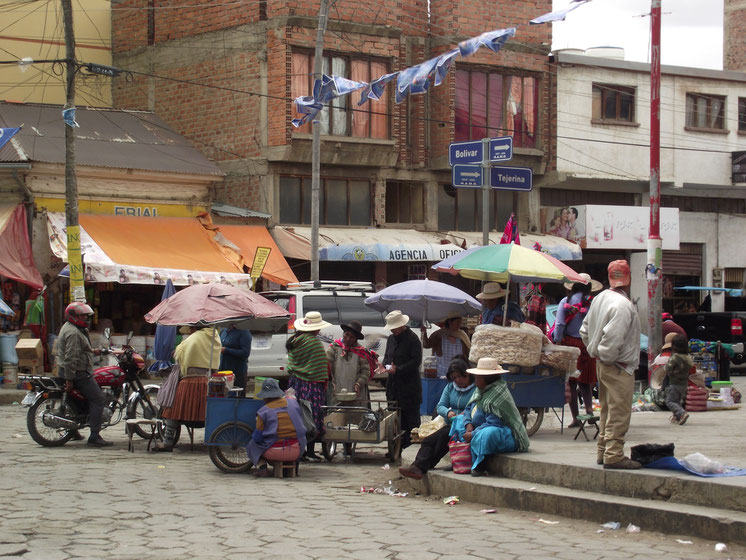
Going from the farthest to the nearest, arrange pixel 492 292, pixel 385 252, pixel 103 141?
pixel 385 252, pixel 103 141, pixel 492 292

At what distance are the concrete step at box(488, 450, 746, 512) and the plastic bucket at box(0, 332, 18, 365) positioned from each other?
13908mm

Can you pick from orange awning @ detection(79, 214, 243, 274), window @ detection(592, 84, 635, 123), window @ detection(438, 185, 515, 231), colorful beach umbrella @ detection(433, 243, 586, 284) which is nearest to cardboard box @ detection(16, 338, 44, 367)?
orange awning @ detection(79, 214, 243, 274)

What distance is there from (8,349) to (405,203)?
45.0 feet

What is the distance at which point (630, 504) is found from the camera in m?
A: 8.25

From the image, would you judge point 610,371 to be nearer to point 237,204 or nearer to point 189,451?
point 189,451

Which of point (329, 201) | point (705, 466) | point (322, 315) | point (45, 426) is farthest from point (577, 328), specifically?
point (329, 201)

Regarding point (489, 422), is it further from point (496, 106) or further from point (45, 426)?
point (496, 106)

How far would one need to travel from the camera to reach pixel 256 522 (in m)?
8.48

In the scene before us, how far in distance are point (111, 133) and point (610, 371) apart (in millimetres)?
20626

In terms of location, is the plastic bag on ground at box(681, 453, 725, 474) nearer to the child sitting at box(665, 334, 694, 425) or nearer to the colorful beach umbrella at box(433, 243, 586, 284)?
the colorful beach umbrella at box(433, 243, 586, 284)

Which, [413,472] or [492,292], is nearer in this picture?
[413,472]

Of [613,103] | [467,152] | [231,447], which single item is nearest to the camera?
[231,447]

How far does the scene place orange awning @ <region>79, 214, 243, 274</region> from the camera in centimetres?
2389

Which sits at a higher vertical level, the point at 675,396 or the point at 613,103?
the point at 613,103
